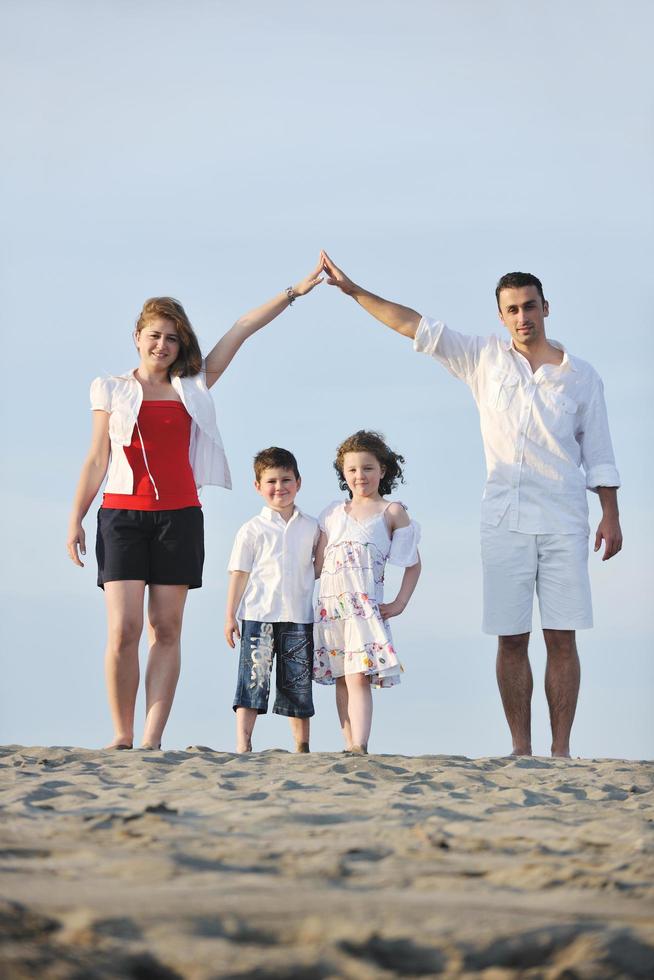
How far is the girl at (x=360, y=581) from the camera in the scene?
18.6ft

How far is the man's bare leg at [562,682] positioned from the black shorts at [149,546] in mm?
1803

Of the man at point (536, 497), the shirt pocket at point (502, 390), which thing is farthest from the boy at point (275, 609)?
the shirt pocket at point (502, 390)

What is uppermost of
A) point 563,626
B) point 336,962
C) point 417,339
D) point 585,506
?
point 417,339

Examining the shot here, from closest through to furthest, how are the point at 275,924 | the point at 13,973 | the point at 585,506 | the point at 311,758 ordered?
the point at 13,973, the point at 275,924, the point at 311,758, the point at 585,506

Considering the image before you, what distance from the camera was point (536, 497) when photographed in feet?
19.4

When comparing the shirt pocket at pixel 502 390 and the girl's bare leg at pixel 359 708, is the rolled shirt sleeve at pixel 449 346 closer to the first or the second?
the shirt pocket at pixel 502 390

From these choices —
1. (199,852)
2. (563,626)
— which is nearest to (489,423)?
(563,626)

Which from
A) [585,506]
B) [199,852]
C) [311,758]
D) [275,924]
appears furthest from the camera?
[585,506]

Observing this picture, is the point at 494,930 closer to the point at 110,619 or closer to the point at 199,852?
the point at 199,852

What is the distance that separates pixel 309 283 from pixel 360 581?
61.6 inches

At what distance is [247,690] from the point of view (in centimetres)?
602

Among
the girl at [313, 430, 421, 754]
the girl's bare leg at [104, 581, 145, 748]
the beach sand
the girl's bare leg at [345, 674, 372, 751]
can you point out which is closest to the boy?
the girl at [313, 430, 421, 754]

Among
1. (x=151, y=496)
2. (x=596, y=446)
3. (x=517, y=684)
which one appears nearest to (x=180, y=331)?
(x=151, y=496)

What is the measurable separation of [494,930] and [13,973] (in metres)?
0.90
